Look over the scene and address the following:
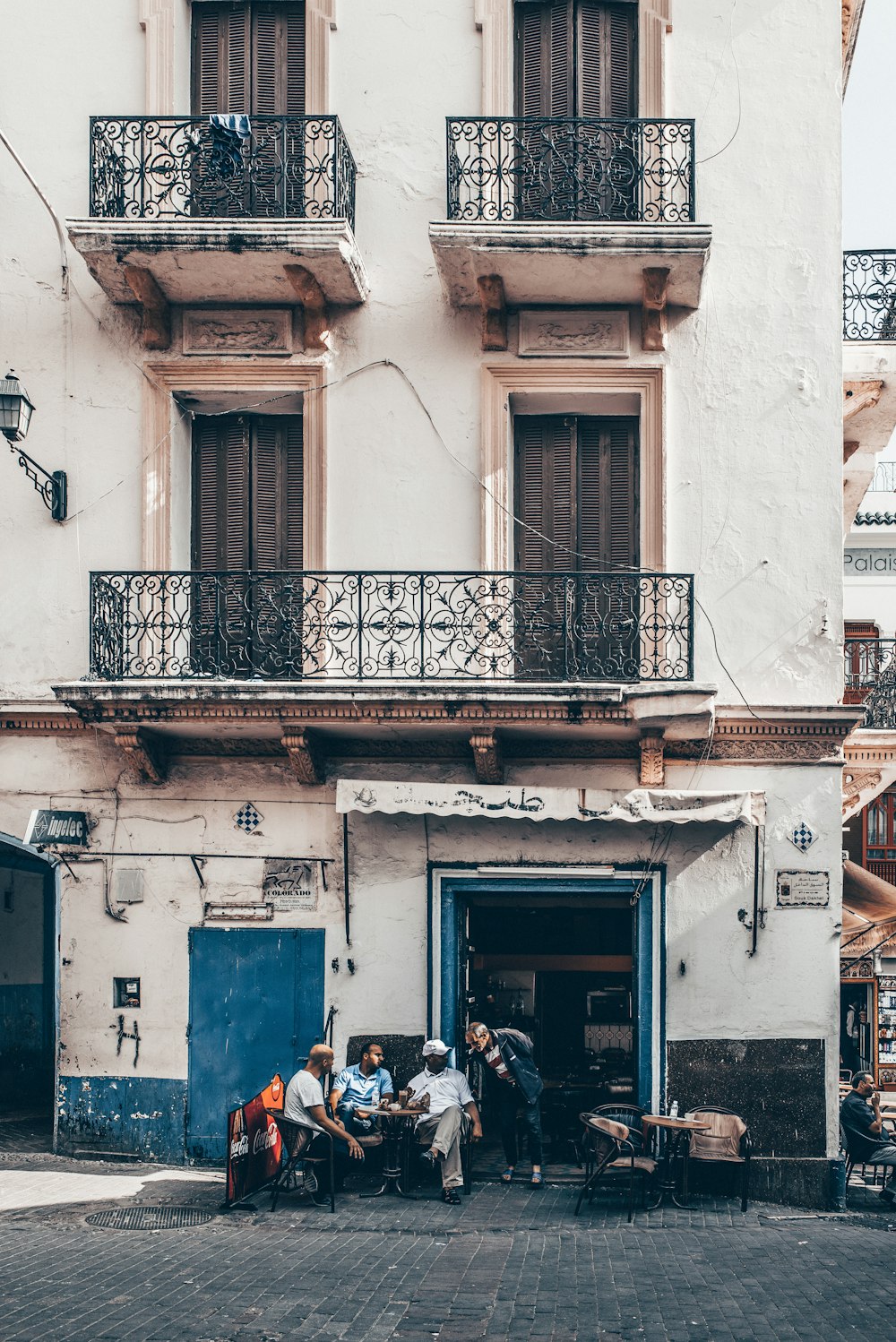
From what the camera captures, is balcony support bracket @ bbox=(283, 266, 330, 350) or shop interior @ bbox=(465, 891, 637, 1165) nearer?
balcony support bracket @ bbox=(283, 266, 330, 350)

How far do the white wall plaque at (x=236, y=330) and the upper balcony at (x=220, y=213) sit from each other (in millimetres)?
114

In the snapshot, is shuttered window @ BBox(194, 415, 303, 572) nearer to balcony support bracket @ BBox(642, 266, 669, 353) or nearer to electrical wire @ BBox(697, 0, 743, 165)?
balcony support bracket @ BBox(642, 266, 669, 353)

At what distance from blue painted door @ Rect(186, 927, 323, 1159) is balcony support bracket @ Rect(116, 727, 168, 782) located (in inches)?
65.7

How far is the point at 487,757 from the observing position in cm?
1322

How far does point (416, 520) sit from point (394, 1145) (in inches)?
216

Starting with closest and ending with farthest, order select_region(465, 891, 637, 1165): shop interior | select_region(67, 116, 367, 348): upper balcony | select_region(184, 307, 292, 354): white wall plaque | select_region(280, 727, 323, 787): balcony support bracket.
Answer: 1. select_region(67, 116, 367, 348): upper balcony
2. select_region(280, 727, 323, 787): balcony support bracket
3. select_region(184, 307, 292, 354): white wall plaque
4. select_region(465, 891, 637, 1165): shop interior

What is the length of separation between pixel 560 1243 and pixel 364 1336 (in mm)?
2737

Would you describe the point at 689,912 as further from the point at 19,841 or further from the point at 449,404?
the point at 19,841

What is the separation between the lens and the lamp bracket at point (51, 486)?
13.9m

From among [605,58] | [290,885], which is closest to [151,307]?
[605,58]

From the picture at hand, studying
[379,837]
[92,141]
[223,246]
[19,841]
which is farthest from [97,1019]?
[92,141]

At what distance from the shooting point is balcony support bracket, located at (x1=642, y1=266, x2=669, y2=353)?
43.6 feet

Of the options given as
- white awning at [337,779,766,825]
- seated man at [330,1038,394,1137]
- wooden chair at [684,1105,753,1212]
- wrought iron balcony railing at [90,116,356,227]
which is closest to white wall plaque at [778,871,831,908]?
white awning at [337,779,766,825]

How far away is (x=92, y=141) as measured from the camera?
13602 mm
